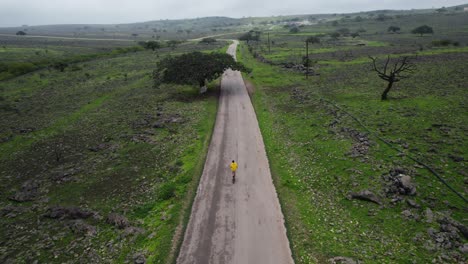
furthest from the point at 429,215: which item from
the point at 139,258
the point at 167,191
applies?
the point at 167,191

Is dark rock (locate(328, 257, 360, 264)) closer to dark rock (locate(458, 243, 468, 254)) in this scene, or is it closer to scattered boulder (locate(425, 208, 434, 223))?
dark rock (locate(458, 243, 468, 254))

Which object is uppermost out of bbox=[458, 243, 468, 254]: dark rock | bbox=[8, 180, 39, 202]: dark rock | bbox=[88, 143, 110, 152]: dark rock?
bbox=[88, 143, 110, 152]: dark rock

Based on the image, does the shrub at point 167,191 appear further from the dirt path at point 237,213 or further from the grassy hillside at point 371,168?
the grassy hillside at point 371,168

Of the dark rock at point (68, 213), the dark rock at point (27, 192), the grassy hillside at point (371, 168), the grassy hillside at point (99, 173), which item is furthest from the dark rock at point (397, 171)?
the dark rock at point (27, 192)

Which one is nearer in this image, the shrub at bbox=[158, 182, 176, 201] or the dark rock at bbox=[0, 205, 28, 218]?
the dark rock at bbox=[0, 205, 28, 218]

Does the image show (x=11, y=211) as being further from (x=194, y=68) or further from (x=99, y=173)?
(x=194, y=68)

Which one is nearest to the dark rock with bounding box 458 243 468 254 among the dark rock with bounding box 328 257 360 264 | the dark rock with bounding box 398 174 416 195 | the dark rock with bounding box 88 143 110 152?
the dark rock with bounding box 398 174 416 195
